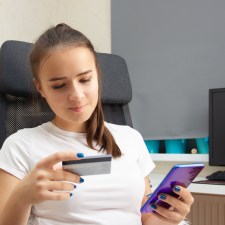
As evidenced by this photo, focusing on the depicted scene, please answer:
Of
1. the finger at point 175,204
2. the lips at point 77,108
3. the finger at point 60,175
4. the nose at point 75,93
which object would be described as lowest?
the finger at point 175,204

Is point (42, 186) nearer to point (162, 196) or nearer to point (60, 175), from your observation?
point (60, 175)

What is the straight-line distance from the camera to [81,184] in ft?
3.12

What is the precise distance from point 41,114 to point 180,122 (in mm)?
944

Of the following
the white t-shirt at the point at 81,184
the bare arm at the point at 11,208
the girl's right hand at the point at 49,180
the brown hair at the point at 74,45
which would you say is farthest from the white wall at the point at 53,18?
the girl's right hand at the point at 49,180

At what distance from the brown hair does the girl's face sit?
3 cm

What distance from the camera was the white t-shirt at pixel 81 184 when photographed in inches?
36.5

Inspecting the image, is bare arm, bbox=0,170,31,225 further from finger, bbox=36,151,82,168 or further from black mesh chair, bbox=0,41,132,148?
black mesh chair, bbox=0,41,132,148

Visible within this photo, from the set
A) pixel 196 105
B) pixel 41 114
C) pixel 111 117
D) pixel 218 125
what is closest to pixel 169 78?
pixel 196 105

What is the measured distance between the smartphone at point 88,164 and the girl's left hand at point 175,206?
187 millimetres

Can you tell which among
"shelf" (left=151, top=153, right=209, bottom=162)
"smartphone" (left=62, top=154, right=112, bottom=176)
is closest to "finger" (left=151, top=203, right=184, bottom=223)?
"smartphone" (left=62, top=154, right=112, bottom=176)

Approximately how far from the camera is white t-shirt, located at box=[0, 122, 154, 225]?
0.93 meters

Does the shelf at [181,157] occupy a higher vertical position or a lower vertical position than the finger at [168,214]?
lower

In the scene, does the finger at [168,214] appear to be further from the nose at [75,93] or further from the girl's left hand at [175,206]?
the nose at [75,93]

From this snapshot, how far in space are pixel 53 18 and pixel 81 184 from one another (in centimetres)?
135
